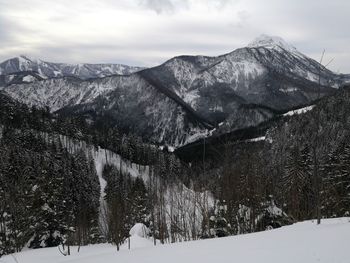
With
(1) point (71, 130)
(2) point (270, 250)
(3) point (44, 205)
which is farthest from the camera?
(1) point (71, 130)

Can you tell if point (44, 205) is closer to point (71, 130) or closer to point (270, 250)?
point (270, 250)

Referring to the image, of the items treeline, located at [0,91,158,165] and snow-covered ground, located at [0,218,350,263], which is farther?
treeline, located at [0,91,158,165]

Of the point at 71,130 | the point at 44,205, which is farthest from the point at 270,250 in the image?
the point at 71,130

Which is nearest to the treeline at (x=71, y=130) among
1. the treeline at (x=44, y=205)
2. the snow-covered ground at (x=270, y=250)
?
the treeline at (x=44, y=205)

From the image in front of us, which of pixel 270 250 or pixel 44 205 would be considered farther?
pixel 44 205

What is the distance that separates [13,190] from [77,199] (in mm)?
42011

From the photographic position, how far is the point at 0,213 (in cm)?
2148

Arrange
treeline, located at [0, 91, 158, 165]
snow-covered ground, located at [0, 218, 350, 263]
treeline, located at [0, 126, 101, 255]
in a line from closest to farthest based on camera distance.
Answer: snow-covered ground, located at [0, 218, 350, 263] < treeline, located at [0, 126, 101, 255] < treeline, located at [0, 91, 158, 165]

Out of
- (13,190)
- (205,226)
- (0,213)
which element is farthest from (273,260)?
(13,190)

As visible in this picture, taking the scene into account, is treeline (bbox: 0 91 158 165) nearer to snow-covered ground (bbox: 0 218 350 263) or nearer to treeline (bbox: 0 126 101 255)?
treeline (bbox: 0 126 101 255)

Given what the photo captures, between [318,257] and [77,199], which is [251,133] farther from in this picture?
[318,257]

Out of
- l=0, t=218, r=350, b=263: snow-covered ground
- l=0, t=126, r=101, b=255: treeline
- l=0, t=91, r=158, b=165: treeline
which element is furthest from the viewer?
l=0, t=91, r=158, b=165: treeline

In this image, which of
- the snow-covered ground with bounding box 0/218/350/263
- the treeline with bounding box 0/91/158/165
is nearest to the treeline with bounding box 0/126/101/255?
the snow-covered ground with bounding box 0/218/350/263

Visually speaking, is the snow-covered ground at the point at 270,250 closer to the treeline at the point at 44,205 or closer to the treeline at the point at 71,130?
the treeline at the point at 44,205
